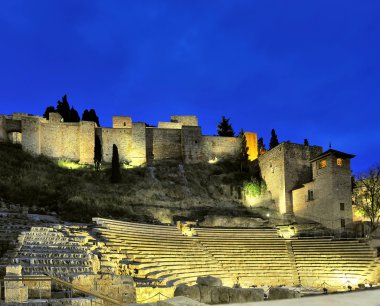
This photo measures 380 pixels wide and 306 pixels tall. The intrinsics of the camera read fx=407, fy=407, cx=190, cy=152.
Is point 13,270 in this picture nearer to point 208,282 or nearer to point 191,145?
point 208,282

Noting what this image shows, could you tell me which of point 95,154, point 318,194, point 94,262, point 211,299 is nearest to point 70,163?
point 95,154

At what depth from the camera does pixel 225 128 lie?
198 feet

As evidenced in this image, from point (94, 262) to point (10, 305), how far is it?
5.60m

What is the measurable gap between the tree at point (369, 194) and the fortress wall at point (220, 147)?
17125 millimetres

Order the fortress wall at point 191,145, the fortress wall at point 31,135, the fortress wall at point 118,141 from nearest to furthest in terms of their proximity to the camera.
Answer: the fortress wall at point 31,135, the fortress wall at point 118,141, the fortress wall at point 191,145

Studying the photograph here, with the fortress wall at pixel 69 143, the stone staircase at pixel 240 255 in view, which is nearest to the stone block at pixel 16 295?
the stone staircase at pixel 240 255

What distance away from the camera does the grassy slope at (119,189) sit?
104 ft

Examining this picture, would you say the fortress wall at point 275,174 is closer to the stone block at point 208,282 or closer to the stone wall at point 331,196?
the stone wall at point 331,196

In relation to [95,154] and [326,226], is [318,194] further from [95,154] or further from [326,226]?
[95,154]

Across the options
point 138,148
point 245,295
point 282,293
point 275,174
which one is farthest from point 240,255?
point 138,148

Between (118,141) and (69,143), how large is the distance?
19.0ft

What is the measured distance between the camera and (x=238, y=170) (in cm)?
4925

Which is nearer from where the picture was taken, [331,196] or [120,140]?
[331,196]

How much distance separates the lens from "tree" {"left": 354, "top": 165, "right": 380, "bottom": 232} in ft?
111
